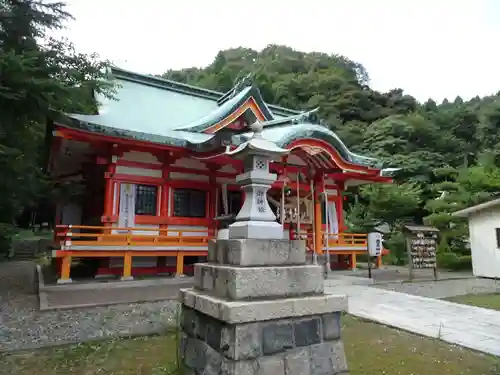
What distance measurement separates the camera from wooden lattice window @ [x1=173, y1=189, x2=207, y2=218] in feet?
40.2

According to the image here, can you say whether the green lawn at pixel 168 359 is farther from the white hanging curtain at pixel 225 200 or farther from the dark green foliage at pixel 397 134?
the dark green foliage at pixel 397 134

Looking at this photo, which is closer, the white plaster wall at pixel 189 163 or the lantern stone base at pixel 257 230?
the lantern stone base at pixel 257 230

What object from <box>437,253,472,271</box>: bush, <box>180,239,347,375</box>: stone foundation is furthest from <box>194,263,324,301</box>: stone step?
<box>437,253,472,271</box>: bush

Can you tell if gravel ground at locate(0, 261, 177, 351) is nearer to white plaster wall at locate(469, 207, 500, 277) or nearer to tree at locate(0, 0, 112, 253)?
tree at locate(0, 0, 112, 253)

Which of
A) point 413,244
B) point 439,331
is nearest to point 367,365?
point 439,331

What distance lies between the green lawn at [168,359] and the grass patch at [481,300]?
11.7ft

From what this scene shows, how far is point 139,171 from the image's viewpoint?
1156cm

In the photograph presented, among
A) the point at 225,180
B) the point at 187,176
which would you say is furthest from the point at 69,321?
the point at 225,180

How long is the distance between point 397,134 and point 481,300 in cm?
2530

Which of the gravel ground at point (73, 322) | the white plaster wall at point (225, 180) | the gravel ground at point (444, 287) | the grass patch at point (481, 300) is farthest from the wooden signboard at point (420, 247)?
the gravel ground at point (73, 322)

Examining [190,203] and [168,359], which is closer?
[168,359]

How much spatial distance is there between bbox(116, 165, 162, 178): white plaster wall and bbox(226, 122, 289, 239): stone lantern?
26.9ft

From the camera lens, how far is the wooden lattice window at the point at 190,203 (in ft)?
40.2

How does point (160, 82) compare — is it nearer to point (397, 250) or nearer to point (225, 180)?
point (225, 180)
